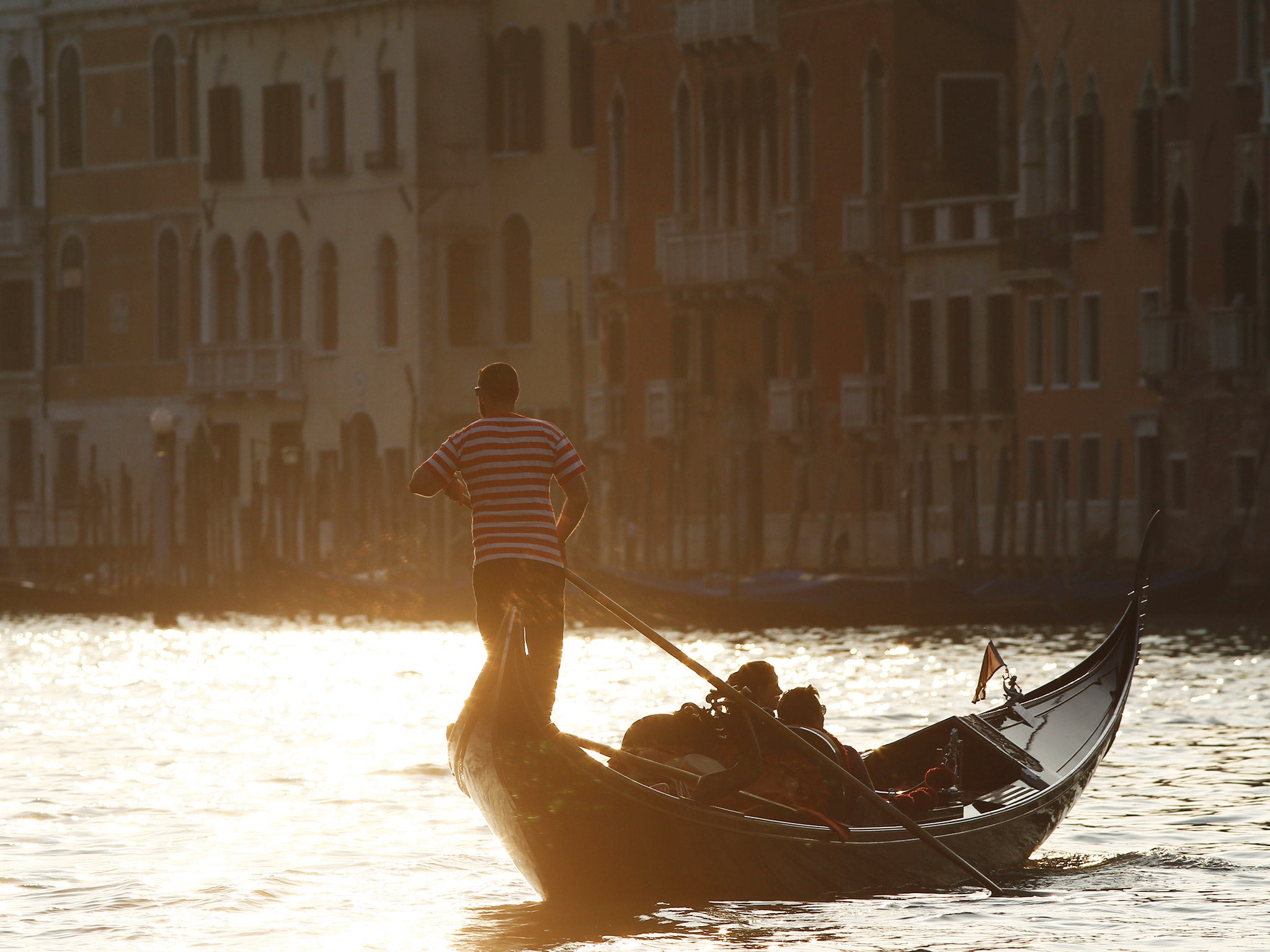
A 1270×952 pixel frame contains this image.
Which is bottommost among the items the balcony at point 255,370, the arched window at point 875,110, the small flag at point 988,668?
the small flag at point 988,668

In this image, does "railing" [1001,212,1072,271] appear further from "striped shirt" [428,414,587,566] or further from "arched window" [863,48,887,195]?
"striped shirt" [428,414,587,566]

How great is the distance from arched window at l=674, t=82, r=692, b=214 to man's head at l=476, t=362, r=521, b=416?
25.9 meters

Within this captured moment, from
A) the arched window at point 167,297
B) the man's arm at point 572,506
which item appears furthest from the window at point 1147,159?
the man's arm at point 572,506

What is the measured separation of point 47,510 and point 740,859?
31.8 m

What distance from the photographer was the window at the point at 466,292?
120 feet

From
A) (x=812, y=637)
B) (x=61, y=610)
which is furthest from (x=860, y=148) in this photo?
(x=61, y=610)

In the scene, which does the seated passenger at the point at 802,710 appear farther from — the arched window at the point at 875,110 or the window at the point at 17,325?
the window at the point at 17,325

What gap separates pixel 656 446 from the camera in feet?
113

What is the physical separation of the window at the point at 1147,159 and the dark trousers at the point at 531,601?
22529 mm

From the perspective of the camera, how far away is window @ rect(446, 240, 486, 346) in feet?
120

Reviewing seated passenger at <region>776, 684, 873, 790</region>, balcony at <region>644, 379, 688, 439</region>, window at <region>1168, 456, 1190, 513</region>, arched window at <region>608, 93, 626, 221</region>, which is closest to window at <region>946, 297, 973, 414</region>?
window at <region>1168, 456, 1190, 513</region>

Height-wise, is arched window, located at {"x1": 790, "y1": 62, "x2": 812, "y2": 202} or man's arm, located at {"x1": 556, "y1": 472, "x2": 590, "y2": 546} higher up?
arched window, located at {"x1": 790, "y1": 62, "x2": 812, "y2": 202}

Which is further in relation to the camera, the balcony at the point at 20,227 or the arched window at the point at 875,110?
the balcony at the point at 20,227

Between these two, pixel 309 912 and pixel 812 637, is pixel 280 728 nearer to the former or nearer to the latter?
pixel 309 912
